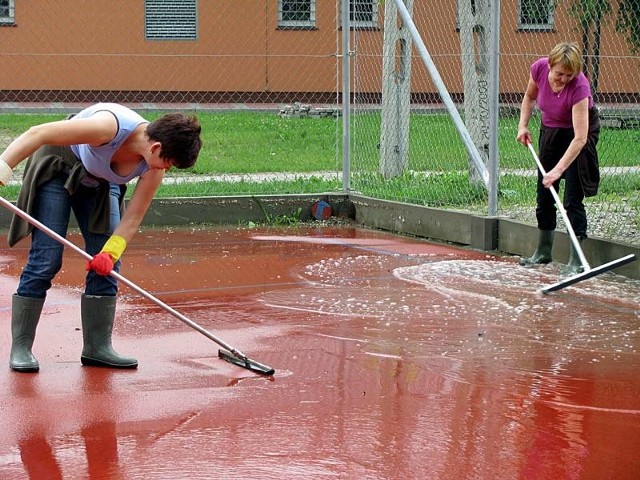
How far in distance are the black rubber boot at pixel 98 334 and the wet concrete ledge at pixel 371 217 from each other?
162 inches

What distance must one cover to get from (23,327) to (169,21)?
15.9m

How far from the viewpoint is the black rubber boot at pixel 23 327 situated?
17.7 ft

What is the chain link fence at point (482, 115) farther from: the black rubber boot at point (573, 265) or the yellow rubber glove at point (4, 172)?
the yellow rubber glove at point (4, 172)

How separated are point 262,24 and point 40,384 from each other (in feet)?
52.8

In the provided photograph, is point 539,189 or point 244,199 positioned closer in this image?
point 539,189

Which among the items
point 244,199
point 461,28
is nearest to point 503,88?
point 461,28

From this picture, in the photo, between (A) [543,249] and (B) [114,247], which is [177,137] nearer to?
(B) [114,247]

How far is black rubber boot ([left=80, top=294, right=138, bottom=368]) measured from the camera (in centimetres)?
547

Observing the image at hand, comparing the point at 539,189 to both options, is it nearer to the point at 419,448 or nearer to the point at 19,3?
the point at 419,448

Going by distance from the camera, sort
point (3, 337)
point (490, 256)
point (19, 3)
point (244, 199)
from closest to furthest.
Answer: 1. point (3, 337)
2. point (490, 256)
3. point (244, 199)
4. point (19, 3)

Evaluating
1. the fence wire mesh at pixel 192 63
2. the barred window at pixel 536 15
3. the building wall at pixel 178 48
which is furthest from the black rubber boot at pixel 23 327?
the building wall at pixel 178 48

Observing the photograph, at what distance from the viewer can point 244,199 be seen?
1070 cm

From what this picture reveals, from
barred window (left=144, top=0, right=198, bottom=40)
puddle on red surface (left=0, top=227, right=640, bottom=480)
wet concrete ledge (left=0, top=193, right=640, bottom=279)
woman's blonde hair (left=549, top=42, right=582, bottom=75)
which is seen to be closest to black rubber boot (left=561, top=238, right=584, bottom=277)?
puddle on red surface (left=0, top=227, right=640, bottom=480)

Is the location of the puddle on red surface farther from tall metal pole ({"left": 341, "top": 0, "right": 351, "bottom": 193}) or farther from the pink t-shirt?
tall metal pole ({"left": 341, "top": 0, "right": 351, "bottom": 193})
